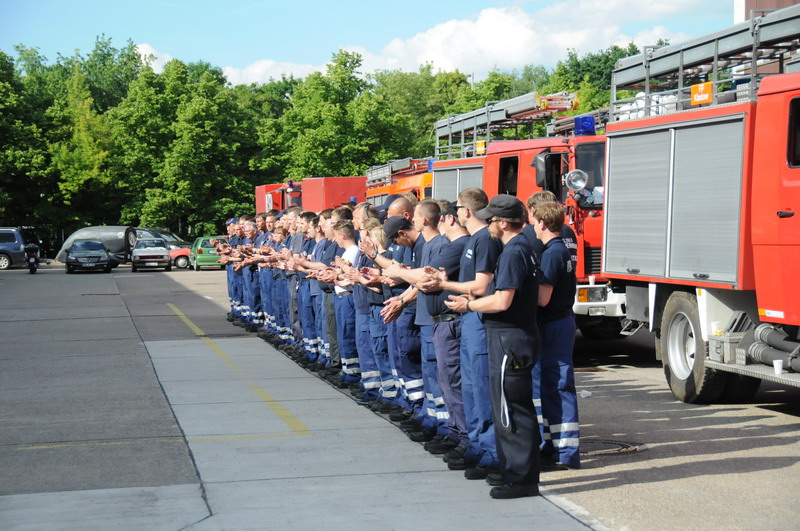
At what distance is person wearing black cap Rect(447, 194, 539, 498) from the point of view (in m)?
6.79

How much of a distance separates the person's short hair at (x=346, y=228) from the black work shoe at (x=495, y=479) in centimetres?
460

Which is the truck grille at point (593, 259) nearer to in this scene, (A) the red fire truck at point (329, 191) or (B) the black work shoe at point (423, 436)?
(B) the black work shoe at point (423, 436)

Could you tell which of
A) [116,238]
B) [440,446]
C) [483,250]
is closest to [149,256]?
[116,238]

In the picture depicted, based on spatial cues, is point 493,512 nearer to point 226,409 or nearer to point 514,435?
point 514,435

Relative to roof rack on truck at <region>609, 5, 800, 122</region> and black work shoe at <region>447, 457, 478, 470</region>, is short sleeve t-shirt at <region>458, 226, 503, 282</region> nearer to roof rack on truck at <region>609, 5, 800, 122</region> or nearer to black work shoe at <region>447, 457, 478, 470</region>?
black work shoe at <region>447, 457, 478, 470</region>

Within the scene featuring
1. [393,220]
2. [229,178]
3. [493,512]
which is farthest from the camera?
[229,178]

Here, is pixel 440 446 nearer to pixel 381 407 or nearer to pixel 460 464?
pixel 460 464

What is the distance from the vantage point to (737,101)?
990 centimetres

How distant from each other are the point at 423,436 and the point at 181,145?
53231 mm

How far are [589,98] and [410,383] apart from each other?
56495 millimetres

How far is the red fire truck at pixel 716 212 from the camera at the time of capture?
30.0 feet

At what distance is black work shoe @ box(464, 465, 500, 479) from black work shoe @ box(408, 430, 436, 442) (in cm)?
133

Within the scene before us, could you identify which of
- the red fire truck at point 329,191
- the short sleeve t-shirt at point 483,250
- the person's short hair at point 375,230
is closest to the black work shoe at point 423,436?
the person's short hair at point 375,230

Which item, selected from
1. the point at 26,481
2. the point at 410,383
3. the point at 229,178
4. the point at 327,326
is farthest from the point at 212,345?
the point at 229,178
